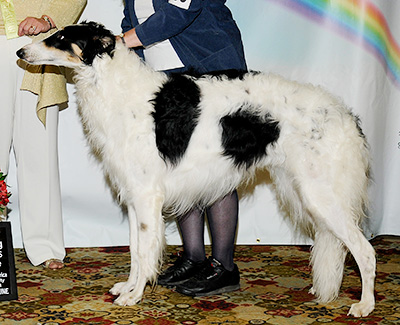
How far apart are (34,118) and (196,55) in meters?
1.22

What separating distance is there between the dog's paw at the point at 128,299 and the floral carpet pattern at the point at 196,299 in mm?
36

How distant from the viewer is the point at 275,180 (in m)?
3.65

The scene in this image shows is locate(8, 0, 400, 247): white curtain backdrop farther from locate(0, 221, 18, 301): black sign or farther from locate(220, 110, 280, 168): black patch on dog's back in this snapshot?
locate(220, 110, 280, 168): black patch on dog's back

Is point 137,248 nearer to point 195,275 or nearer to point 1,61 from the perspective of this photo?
point 195,275

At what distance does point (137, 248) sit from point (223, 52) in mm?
1230

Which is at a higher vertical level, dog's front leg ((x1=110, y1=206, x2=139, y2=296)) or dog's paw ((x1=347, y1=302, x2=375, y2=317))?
dog's front leg ((x1=110, y1=206, x2=139, y2=296))

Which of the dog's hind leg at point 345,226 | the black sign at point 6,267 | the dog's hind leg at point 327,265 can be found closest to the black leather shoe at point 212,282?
the dog's hind leg at point 327,265

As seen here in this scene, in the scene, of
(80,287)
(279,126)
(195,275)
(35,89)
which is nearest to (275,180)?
(279,126)

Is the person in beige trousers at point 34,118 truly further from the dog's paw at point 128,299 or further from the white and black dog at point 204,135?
the dog's paw at point 128,299

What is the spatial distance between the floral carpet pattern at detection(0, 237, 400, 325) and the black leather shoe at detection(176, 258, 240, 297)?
48 millimetres

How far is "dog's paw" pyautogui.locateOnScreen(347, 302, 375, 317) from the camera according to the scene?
3.15 m

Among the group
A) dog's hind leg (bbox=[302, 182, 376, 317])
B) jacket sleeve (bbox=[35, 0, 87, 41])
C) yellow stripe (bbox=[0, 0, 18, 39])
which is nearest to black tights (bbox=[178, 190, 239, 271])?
dog's hind leg (bbox=[302, 182, 376, 317])

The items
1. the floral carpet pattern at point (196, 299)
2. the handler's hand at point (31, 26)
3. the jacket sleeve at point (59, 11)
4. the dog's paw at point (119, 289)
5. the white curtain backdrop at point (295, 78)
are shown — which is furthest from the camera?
the white curtain backdrop at point (295, 78)

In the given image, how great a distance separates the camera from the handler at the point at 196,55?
10.8 ft
